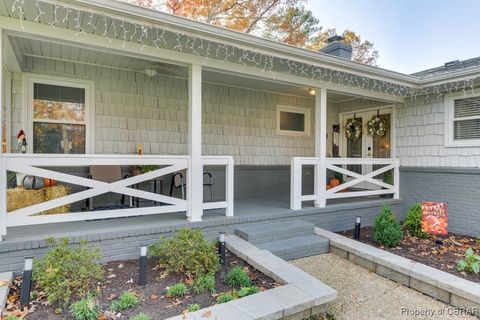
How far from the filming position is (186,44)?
3.85m

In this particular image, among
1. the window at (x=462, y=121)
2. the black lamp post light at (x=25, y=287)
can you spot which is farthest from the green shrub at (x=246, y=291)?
the window at (x=462, y=121)

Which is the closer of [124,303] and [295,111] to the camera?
[124,303]

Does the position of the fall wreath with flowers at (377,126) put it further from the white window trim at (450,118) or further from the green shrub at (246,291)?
the green shrub at (246,291)

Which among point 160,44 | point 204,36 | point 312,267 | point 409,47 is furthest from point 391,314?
point 409,47

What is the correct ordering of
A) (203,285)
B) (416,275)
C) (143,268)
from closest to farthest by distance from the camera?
1. (203,285)
2. (143,268)
3. (416,275)

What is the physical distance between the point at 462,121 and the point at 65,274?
677 centimetres

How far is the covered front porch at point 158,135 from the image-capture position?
3691 millimetres

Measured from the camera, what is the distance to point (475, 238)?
5.44 metres

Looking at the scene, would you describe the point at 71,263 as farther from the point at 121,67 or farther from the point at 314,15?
the point at 314,15

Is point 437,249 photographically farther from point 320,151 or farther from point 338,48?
point 338,48

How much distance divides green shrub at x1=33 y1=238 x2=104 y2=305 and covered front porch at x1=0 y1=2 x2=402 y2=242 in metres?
0.77

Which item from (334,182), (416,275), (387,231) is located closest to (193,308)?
(416,275)

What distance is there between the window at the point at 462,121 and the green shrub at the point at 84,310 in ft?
21.1

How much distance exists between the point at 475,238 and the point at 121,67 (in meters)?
7.06
